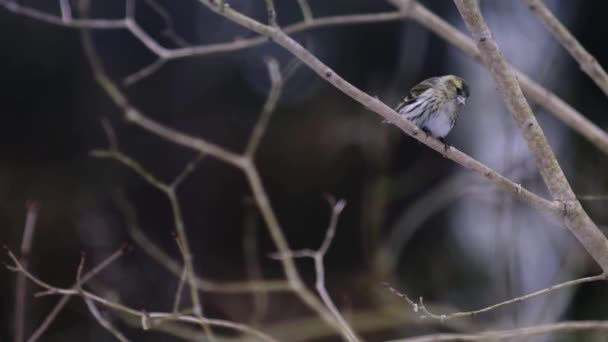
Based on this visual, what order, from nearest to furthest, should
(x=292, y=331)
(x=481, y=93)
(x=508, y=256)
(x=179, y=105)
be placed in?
(x=508, y=256) < (x=292, y=331) < (x=179, y=105) < (x=481, y=93)

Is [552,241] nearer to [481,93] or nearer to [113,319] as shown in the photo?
[481,93]

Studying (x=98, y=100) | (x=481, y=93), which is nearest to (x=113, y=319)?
(x=98, y=100)

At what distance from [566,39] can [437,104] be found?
500mm

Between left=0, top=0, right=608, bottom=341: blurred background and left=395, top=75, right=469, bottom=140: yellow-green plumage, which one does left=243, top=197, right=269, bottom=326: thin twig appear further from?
left=395, top=75, right=469, bottom=140: yellow-green plumage

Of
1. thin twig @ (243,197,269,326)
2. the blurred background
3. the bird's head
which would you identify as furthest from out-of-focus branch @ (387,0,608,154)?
thin twig @ (243,197,269,326)

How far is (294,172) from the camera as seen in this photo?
3814 millimetres

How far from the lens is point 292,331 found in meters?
3.46

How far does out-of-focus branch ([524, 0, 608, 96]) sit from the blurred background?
48.7 inches

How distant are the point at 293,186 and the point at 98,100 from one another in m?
1.14

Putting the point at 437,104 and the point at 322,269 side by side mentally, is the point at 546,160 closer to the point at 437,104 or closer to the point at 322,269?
the point at 437,104

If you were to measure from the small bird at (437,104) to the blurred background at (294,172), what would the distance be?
3.19 ft

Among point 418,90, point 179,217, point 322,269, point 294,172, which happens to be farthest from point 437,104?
point 294,172

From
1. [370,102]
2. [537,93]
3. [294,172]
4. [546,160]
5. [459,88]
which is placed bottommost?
[546,160]

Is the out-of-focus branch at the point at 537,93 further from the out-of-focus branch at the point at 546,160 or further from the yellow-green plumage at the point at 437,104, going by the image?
the out-of-focus branch at the point at 546,160
